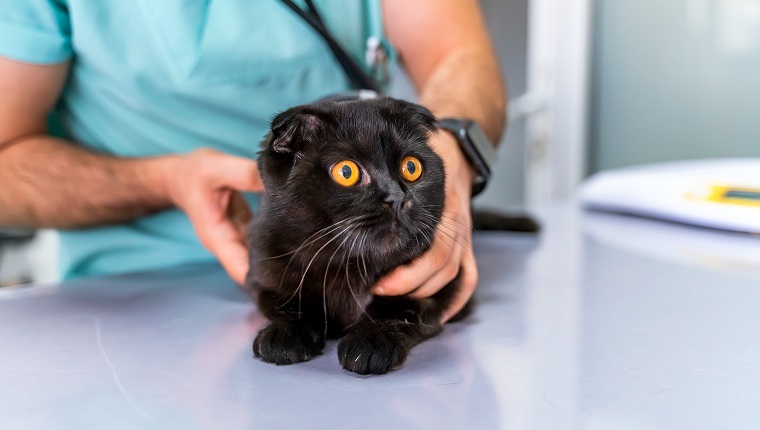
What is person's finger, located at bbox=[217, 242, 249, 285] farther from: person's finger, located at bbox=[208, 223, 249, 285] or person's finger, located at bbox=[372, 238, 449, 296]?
person's finger, located at bbox=[372, 238, 449, 296]

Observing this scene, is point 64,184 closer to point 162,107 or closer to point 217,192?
point 162,107

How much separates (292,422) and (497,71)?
44.2 inches

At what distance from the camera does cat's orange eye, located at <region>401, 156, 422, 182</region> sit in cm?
79

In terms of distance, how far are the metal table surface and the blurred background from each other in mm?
1270

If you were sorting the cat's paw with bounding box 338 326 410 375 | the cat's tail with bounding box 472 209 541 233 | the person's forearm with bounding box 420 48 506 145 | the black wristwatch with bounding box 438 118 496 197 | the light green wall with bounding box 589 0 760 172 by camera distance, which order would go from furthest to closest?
1. the light green wall with bounding box 589 0 760 172
2. the cat's tail with bounding box 472 209 541 233
3. the person's forearm with bounding box 420 48 506 145
4. the black wristwatch with bounding box 438 118 496 197
5. the cat's paw with bounding box 338 326 410 375

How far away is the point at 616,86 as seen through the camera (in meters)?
2.65

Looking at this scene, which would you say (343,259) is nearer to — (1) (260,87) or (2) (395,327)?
(2) (395,327)

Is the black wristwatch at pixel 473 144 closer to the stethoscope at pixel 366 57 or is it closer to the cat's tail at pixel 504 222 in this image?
the stethoscope at pixel 366 57

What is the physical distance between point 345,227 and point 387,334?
5.0 inches

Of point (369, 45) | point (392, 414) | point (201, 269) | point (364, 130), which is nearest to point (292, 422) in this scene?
point (392, 414)

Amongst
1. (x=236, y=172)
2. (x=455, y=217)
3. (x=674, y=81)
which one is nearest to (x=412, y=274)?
(x=455, y=217)

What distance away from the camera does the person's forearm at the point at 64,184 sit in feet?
3.81

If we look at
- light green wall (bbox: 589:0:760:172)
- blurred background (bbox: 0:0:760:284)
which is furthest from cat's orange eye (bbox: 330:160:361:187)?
light green wall (bbox: 589:0:760:172)

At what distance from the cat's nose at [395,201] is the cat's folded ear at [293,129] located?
5.1 inches
